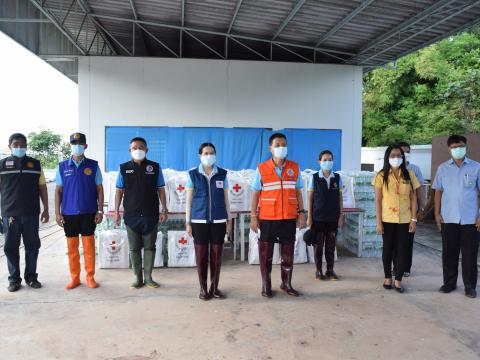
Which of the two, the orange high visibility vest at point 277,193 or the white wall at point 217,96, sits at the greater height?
the white wall at point 217,96

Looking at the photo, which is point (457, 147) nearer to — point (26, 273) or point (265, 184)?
point (265, 184)

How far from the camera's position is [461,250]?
13.5 feet

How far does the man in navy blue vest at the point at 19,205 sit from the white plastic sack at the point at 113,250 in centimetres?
88

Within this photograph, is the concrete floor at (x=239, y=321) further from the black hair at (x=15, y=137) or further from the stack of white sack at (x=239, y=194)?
the black hair at (x=15, y=137)

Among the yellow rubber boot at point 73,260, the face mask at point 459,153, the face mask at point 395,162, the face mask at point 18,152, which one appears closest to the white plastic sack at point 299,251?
the face mask at point 395,162

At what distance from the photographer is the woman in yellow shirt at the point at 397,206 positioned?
4.04 metres

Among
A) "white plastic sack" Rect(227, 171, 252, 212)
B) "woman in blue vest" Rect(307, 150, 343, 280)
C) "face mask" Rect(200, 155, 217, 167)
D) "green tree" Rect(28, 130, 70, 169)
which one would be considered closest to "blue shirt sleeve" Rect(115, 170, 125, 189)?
"face mask" Rect(200, 155, 217, 167)

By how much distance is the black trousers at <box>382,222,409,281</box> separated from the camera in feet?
13.3

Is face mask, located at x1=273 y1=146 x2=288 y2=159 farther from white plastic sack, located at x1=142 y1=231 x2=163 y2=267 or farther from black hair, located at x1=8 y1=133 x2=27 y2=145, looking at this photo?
black hair, located at x1=8 y1=133 x2=27 y2=145

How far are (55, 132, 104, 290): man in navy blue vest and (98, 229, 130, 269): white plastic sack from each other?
2.47 feet

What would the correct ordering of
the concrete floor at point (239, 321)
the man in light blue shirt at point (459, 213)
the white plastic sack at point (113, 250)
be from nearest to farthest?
the concrete floor at point (239, 321)
the man in light blue shirt at point (459, 213)
the white plastic sack at point (113, 250)

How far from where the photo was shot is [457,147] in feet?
13.3

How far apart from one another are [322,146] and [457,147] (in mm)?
6288

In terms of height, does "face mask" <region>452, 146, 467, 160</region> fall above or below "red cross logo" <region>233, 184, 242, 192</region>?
above
